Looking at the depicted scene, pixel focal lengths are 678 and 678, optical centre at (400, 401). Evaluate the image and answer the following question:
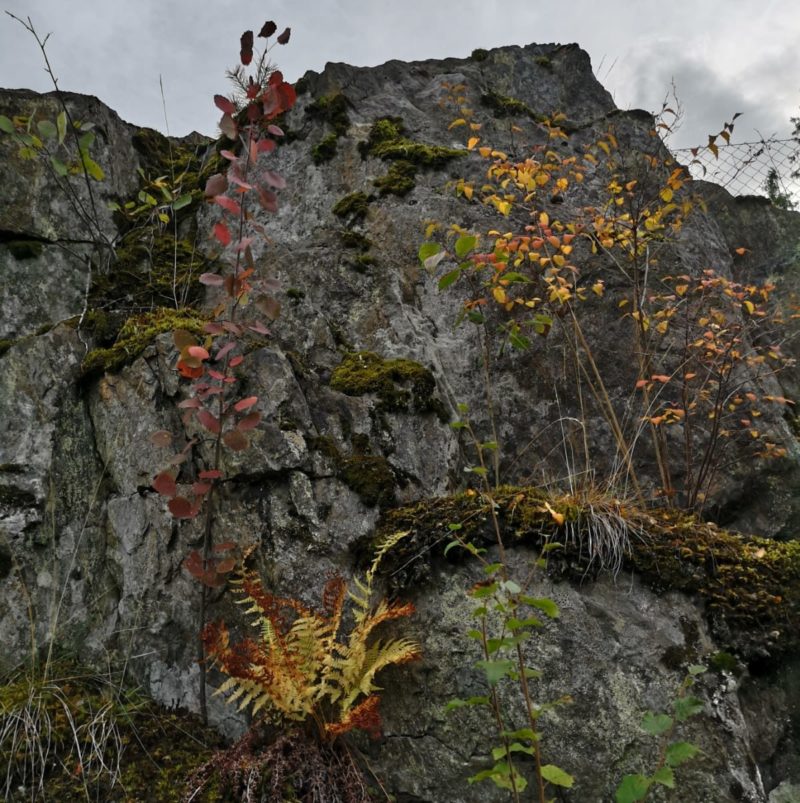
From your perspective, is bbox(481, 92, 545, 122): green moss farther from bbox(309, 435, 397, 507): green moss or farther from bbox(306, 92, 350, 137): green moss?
bbox(309, 435, 397, 507): green moss

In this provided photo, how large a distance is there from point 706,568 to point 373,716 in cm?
173

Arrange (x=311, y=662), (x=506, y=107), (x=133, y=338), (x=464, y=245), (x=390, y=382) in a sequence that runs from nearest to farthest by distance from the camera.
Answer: (x=464, y=245) → (x=311, y=662) → (x=133, y=338) → (x=390, y=382) → (x=506, y=107)

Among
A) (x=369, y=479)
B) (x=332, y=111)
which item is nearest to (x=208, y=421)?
(x=369, y=479)

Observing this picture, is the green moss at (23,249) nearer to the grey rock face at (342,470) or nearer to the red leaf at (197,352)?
the grey rock face at (342,470)

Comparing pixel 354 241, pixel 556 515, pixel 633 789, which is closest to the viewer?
pixel 633 789

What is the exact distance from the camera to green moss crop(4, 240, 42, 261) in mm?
4547

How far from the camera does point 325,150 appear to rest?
554 cm

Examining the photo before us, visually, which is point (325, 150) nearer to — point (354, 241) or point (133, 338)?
point (354, 241)

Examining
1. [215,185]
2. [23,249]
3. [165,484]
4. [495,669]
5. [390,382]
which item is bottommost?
[495,669]

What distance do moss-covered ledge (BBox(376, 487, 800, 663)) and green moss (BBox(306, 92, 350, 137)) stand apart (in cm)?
370

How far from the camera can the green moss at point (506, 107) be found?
20.4 feet

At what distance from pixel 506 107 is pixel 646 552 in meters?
4.54

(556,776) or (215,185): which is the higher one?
(215,185)

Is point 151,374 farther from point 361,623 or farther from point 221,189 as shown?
point 361,623
